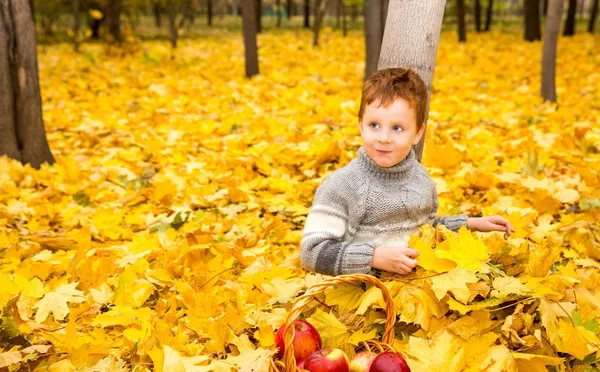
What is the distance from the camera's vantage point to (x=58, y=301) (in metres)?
2.31

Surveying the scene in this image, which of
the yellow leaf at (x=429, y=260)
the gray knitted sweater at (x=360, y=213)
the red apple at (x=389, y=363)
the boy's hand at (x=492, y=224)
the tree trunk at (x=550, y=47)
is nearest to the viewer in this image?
the red apple at (x=389, y=363)

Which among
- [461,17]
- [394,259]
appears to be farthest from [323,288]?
[461,17]

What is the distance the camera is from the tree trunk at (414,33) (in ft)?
8.65

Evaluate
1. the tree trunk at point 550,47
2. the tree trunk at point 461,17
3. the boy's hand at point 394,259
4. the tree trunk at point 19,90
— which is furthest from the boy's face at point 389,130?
the tree trunk at point 461,17

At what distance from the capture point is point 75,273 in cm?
265

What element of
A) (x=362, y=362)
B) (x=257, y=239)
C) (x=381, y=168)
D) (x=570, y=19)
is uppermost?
(x=570, y=19)

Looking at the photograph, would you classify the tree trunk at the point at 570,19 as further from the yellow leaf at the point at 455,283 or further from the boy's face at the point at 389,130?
the yellow leaf at the point at 455,283

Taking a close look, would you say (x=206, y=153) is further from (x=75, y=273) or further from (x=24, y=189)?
(x=75, y=273)

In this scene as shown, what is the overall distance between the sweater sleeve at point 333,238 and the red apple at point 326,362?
0.40 meters

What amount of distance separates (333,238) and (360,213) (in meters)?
0.14

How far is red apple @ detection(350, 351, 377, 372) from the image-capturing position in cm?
165

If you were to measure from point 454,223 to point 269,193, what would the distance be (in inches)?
67.5

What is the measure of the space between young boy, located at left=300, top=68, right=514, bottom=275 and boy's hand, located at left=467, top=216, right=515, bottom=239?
0.25 metres

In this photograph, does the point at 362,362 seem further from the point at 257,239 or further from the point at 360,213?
the point at 257,239
